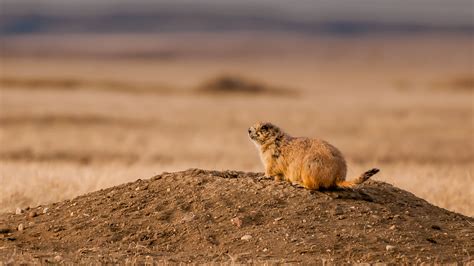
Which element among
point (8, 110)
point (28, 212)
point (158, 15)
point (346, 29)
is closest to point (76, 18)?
point (158, 15)

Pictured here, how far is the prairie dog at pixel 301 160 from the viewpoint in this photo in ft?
34.4

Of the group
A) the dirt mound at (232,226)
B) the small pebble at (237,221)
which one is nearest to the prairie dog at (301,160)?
the dirt mound at (232,226)

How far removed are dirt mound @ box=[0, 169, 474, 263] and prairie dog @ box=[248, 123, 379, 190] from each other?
18cm

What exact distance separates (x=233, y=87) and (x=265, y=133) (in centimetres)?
3544

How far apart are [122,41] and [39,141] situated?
12543cm

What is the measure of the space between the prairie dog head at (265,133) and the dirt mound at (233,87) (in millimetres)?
33693

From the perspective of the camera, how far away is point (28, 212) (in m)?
11.3

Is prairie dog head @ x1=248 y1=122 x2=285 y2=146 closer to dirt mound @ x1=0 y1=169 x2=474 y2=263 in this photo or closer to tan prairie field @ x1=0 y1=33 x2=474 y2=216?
dirt mound @ x1=0 y1=169 x2=474 y2=263

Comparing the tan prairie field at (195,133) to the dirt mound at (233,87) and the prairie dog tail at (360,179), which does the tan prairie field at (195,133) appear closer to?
the dirt mound at (233,87)

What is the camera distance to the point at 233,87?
46.5m

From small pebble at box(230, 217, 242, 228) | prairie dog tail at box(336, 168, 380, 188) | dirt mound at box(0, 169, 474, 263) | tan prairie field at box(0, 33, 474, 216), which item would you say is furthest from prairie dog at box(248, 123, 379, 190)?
tan prairie field at box(0, 33, 474, 216)

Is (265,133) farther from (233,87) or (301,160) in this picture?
(233,87)

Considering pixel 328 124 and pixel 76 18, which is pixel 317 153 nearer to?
pixel 328 124

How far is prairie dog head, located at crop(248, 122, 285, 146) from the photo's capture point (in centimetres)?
1115
